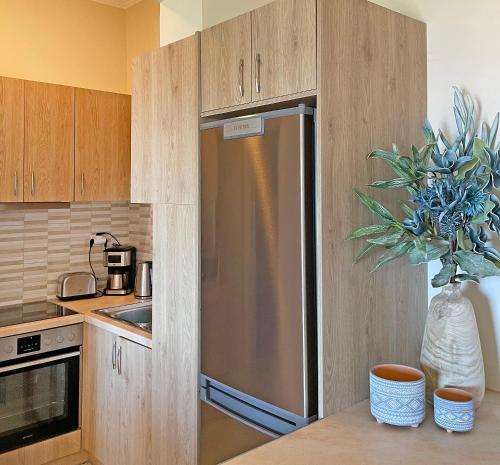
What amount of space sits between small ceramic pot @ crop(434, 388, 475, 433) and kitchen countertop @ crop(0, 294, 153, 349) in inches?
53.6

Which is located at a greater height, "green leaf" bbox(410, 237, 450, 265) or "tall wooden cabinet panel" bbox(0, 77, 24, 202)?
"tall wooden cabinet panel" bbox(0, 77, 24, 202)

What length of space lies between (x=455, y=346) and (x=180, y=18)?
1999mm

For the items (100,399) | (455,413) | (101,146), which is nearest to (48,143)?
(101,146)

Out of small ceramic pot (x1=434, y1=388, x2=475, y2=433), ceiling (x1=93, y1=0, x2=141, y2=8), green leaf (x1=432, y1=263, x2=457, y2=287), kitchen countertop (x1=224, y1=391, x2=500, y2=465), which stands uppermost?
ceiling (x1=93, y1=0, x2=141, y2=8)

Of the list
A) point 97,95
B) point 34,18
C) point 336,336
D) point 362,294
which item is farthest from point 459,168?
point 34,18

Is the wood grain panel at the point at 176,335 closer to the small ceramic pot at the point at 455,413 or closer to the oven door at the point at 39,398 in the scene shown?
the oven door at the point at 39,398

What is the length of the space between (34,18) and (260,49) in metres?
Result: 2.28

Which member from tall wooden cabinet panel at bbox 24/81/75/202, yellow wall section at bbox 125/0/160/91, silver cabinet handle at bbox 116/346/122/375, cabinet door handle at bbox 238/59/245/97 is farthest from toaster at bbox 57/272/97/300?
cabinet door handle at bbox 238/59/245/97

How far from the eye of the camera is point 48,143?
2.96 m

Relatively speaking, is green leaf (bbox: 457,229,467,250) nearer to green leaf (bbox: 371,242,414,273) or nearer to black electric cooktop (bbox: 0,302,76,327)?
green leaf (bbox: 371,242,414,273)

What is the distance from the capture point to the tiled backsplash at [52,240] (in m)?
3.17

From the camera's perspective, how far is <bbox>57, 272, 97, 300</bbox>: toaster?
327 cm

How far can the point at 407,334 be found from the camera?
1.81 metres

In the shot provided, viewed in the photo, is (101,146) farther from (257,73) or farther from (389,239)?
(389,239)
